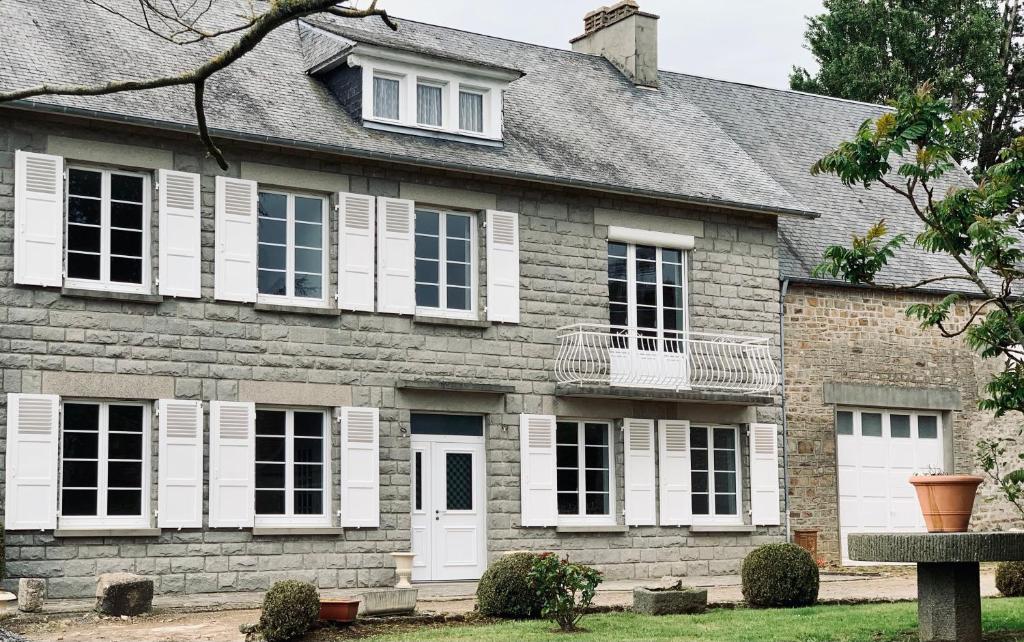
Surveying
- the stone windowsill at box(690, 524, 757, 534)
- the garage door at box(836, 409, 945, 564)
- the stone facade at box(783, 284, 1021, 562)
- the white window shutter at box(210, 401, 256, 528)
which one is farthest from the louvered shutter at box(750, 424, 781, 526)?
the white window shutter at box(210, 401, 256, 528)

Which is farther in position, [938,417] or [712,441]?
[938,417]

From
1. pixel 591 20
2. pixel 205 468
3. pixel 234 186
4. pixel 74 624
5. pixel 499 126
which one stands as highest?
pixel 591 20

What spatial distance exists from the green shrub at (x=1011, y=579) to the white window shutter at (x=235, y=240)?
8.95 metres

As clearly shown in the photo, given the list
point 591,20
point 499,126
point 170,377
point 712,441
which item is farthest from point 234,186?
point 591,20

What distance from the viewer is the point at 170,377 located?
55.5ft

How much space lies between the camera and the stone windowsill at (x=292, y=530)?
56.3ft

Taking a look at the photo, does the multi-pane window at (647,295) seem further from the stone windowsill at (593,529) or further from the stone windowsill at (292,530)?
the stone windowsill at (292,530)

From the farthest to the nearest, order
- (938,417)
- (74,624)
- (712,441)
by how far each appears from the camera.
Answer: (938,417) → (712,441) → (74,624)

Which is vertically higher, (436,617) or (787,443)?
(787,443)

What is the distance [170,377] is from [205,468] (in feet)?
3.62

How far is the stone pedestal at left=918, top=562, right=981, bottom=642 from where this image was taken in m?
12.1

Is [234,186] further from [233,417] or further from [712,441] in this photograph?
[712,441]

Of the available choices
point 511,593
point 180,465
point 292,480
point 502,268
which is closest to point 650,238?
point 502,268

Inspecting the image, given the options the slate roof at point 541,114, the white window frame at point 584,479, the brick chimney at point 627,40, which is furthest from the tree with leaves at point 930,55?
the white window frame at point 584,479
